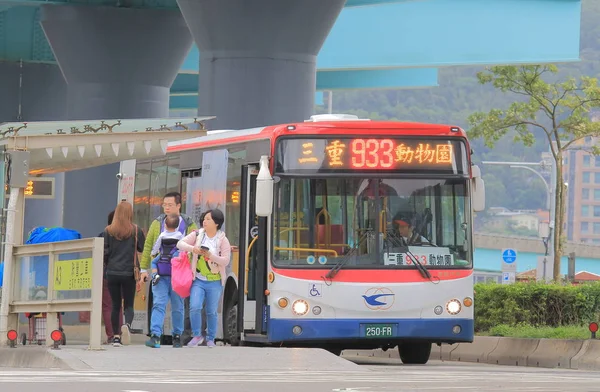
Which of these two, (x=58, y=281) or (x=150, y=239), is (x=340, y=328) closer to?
(x=150, y=239)

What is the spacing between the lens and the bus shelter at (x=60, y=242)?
15.9 metres

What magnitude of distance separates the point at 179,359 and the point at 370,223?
347 centimetres

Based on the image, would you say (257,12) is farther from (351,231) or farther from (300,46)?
(351,231)

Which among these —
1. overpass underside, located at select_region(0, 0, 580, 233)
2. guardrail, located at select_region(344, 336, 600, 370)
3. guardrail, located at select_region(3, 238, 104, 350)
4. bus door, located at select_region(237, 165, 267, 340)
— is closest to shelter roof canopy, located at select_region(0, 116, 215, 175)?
guardrail, located at select_region(3, 238, 104, 350)

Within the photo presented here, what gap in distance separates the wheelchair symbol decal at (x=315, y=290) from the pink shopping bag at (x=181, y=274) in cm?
147

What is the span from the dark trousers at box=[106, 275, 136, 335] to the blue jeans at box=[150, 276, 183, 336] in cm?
55

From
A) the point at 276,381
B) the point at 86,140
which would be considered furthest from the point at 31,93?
the point at 276,381

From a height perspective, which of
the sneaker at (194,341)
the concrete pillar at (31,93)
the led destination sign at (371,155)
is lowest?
the sneaker at (194,341)

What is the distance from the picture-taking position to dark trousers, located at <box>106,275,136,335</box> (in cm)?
1728

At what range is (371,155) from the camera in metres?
17.9

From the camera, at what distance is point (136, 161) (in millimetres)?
22844

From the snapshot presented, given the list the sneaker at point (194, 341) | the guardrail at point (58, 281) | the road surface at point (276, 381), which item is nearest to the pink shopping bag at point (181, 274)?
the sneaker at point (194, 341)

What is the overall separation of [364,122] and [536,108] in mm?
19631

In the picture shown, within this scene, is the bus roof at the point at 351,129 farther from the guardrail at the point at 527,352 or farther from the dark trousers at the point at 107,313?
the guardrail at the point at 527,352
